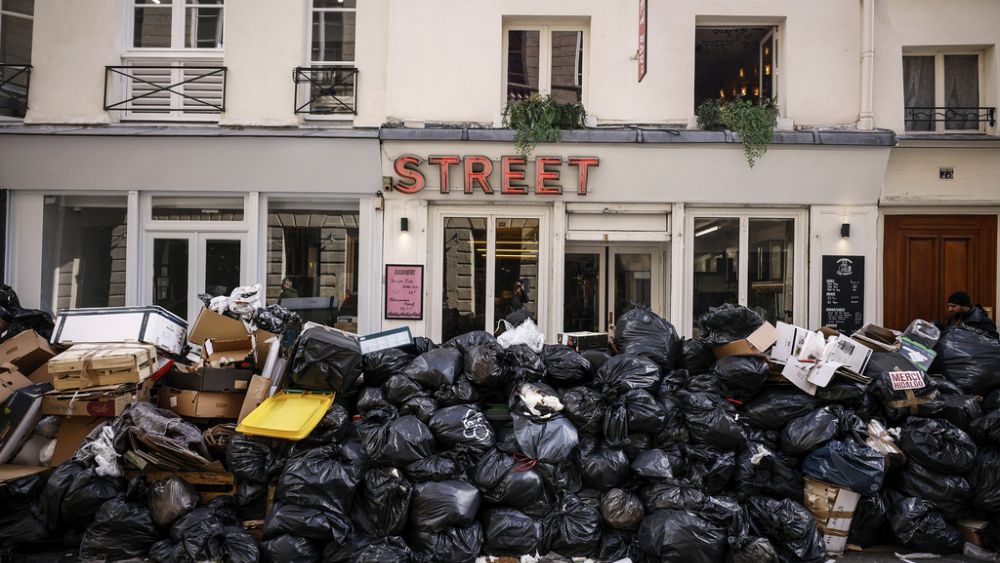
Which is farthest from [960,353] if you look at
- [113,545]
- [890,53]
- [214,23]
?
[214,23]

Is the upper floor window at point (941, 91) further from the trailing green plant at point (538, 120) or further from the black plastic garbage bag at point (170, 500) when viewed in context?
the black plastic garbage bag at point (170, 500)

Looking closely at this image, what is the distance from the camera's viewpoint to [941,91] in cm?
852

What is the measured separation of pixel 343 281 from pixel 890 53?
→ 7.99 meters

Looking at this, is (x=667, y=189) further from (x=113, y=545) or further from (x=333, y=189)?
(x=113, y=545)

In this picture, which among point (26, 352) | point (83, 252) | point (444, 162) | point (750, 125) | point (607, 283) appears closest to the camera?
point (26, 352)

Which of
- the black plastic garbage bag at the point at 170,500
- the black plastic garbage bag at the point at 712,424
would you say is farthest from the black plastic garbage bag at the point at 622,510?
the black plastic garbage bag at the point at 170,500

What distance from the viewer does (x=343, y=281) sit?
8.65 m

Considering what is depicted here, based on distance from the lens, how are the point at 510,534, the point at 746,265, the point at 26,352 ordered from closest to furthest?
the point at 510,534 < the point at 26,352 < the point at 746,265

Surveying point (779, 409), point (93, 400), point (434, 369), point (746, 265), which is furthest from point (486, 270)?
point (93, 400)

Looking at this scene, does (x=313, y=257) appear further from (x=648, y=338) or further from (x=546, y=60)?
(x=648, y=338)

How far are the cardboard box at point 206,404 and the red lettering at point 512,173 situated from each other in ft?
14.7

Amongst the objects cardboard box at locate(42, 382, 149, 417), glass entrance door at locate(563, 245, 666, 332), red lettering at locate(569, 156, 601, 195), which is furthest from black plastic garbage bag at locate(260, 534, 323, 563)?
red lettering at locate(569, 156, 601, 195)

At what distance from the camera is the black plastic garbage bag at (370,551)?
4043 millimetres

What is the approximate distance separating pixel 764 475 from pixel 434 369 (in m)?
2.59
